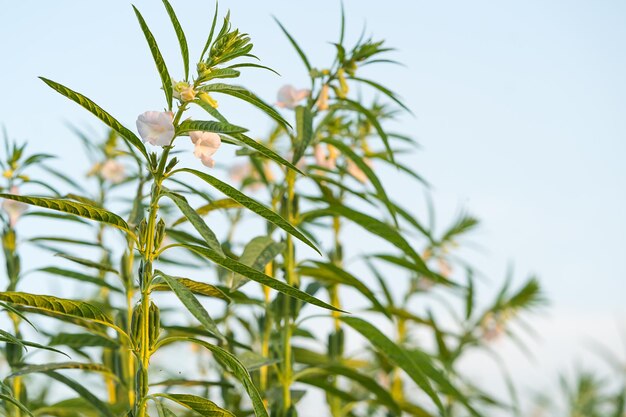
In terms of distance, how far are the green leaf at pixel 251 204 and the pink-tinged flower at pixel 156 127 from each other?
0.15ft

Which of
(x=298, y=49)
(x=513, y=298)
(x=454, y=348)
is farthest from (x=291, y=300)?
(x=513, y=298)

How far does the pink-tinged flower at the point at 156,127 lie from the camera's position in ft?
2.84

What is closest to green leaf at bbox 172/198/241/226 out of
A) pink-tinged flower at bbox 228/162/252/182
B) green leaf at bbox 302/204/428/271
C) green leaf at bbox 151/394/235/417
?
green leaf at bbox 302/204/428/271

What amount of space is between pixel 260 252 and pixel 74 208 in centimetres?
38

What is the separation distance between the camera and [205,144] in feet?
3.06

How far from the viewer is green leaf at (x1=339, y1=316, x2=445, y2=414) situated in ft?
3.67

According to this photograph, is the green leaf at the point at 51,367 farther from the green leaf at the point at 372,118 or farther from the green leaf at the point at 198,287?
the green leaf at the point at 372,118

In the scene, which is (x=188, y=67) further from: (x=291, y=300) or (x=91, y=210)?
(x=291, y=300)

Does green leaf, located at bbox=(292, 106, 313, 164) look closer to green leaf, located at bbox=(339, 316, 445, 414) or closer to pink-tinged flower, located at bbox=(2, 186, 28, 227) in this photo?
green leaf, located at bbox=(339, 316, 445, 414)

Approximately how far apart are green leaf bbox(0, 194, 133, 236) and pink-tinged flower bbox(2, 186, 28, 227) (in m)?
0.38

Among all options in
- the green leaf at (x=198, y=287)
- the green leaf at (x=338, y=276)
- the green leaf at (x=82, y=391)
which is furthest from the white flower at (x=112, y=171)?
the green leaf at (x=198, y=287)

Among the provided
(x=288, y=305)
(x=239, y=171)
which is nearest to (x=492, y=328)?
(x=239, y=171)

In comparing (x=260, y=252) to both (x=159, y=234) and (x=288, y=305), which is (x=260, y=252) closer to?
(x=288, y=305)

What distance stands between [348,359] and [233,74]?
1.01 metres
